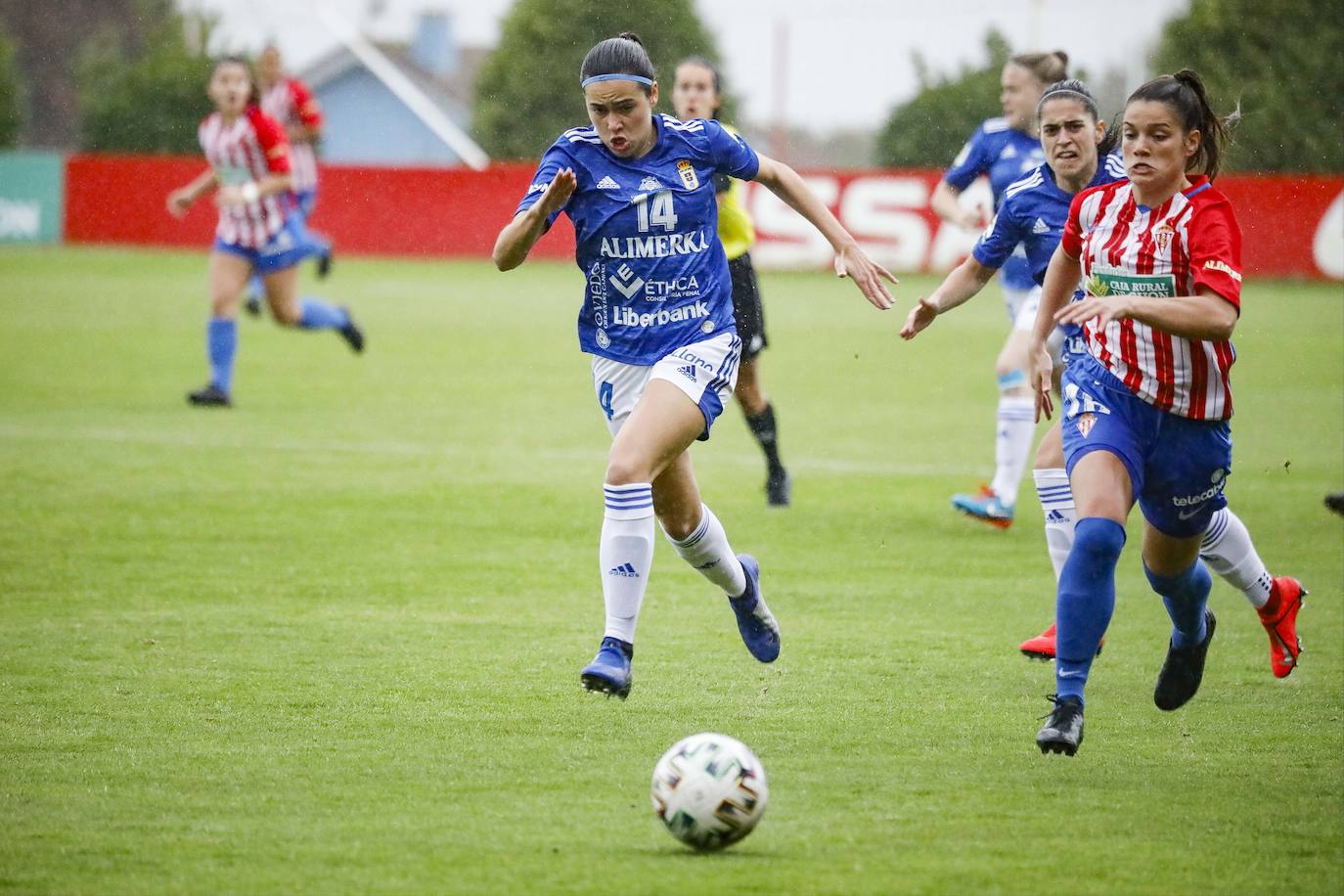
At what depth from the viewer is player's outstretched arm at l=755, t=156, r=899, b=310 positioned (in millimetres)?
5578

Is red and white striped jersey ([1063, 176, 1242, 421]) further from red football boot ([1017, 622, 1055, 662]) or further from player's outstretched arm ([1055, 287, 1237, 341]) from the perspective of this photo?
red football boot ([1017, 622, 1055, 662])

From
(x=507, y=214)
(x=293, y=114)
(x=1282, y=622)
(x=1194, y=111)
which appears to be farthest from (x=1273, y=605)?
(x=507, y=214)

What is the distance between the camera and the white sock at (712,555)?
18.8 feet

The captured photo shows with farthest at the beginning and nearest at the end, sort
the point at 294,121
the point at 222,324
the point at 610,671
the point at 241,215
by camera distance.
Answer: the point at 294,121
the point at 241,215
the point at 222,324
the point at 610,671

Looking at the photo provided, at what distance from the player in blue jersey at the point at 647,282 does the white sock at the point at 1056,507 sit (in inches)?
40.4

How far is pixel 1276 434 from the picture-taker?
12602mm

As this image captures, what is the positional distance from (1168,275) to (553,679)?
7.68 ft

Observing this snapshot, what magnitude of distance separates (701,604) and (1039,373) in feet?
7.32

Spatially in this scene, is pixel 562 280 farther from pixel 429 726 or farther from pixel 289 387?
pixel 429 726

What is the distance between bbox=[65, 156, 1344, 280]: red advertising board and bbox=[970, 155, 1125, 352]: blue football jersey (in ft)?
63.6

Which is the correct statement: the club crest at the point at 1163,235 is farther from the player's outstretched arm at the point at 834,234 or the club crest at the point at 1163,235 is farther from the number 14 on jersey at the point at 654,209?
the number 14 on jersey at the point at 654,209

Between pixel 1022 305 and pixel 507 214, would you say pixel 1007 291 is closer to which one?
pixel 1022 305

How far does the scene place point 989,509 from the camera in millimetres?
8828

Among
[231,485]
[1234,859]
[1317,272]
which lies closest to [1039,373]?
[1234,859]
